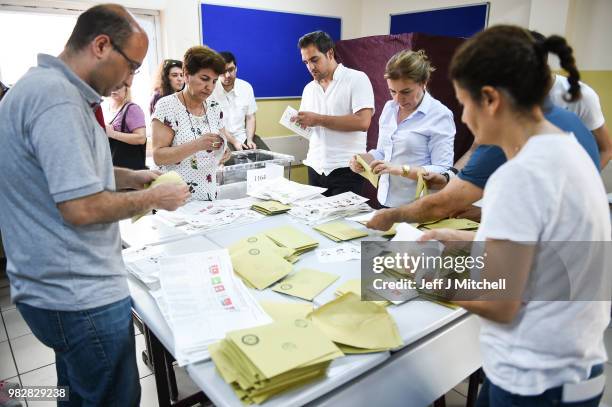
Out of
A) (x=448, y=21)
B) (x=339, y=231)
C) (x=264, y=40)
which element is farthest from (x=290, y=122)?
(x=448, y=21)

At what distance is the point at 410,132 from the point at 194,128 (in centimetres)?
109

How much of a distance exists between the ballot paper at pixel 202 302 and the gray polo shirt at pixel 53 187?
0.54 feet

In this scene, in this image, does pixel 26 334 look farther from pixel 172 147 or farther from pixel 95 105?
pixel 95 105

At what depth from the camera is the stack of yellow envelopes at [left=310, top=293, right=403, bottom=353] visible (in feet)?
3.41

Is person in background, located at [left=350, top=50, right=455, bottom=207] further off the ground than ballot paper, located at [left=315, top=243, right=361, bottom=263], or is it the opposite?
person in background, located at [left=350, top=50, right=455, bottom=207]

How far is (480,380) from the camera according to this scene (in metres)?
1.98

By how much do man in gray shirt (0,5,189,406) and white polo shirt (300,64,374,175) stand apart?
1613 mm

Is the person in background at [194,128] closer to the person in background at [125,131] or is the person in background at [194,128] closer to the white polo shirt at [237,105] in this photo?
the person in background at [125,131]

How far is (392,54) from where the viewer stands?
3.84 meters

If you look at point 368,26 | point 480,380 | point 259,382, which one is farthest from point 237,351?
point 368,26

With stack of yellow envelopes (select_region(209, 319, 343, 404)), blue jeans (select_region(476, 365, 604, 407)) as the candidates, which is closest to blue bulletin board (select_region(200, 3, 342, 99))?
stack of yellow envelopes (select_region(209, 319, 343, 404))

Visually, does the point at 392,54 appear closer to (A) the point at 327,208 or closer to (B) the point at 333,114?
(B) the point at 333,114

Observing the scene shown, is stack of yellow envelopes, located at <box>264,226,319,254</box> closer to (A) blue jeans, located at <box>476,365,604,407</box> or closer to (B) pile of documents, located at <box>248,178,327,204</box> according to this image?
(B) pile of documents, located at <box>248,178,327,204</box>

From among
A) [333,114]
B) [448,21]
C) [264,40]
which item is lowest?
[333,114]
